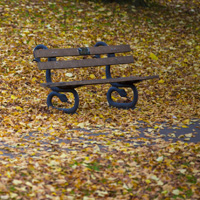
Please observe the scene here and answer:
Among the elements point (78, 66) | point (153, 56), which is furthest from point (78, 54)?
point (153, 56)

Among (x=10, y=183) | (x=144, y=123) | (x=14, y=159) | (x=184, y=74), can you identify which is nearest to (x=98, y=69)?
(x=184, y=74)

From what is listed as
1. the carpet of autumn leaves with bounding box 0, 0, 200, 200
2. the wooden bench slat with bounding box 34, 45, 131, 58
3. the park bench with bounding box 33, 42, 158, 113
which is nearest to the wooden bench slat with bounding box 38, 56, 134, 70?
the park bench with bounding box 33, 42, 158, 113

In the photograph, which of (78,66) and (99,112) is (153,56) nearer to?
(78,66)

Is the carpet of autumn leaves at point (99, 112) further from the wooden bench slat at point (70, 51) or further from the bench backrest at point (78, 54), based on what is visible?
the wooden bench slat at point (70, 51)

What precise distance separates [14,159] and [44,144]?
605mm

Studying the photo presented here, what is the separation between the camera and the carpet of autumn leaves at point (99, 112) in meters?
3.66

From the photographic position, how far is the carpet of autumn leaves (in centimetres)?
366

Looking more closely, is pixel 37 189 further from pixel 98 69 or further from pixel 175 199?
pixel 98 69

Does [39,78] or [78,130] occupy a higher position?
[39,78]

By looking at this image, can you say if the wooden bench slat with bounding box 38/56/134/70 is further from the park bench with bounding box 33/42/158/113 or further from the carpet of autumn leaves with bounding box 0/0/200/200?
the carpet of autumn leaves with bounding box 0/0/200/200

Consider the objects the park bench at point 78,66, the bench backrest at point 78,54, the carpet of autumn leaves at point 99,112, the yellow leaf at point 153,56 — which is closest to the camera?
the carpet of autumn leaves at point 99,112

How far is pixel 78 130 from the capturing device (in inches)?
207

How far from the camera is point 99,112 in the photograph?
20.5ft

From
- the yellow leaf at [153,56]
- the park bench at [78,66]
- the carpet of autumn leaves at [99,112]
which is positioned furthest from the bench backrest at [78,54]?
the yellow leaf at [153,56]
